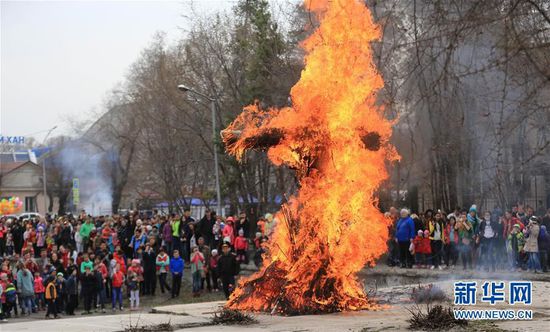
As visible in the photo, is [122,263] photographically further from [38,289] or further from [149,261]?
[38,289]

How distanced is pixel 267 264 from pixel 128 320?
2591 millimetres

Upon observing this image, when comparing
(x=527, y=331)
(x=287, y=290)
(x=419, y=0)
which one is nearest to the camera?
(x=527, y=331)

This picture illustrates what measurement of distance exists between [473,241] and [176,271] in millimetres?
9623

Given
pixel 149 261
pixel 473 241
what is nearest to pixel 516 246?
pixel 473 241

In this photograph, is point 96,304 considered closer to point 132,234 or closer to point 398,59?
point 132,234

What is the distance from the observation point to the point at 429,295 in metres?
13.6

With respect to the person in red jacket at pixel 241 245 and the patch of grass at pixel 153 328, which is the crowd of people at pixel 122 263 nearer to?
the person in red jacket at pixel 241 245

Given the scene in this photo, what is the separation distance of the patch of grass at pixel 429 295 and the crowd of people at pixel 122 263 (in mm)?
7608

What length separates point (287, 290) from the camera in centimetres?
1290

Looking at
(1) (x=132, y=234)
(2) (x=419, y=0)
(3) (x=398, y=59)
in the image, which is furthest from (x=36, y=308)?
(2) (x=419, y=0)

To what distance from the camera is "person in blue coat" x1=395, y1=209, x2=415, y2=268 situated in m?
21.4

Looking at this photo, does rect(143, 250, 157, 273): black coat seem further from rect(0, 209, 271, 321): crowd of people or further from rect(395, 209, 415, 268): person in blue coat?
rect(395, 209, 415, 268): person in blue coat

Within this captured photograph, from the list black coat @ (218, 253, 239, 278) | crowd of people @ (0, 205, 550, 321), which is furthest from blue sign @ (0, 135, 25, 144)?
black coat @ (218, 253, 239, 278)

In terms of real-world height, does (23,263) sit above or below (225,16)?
below
